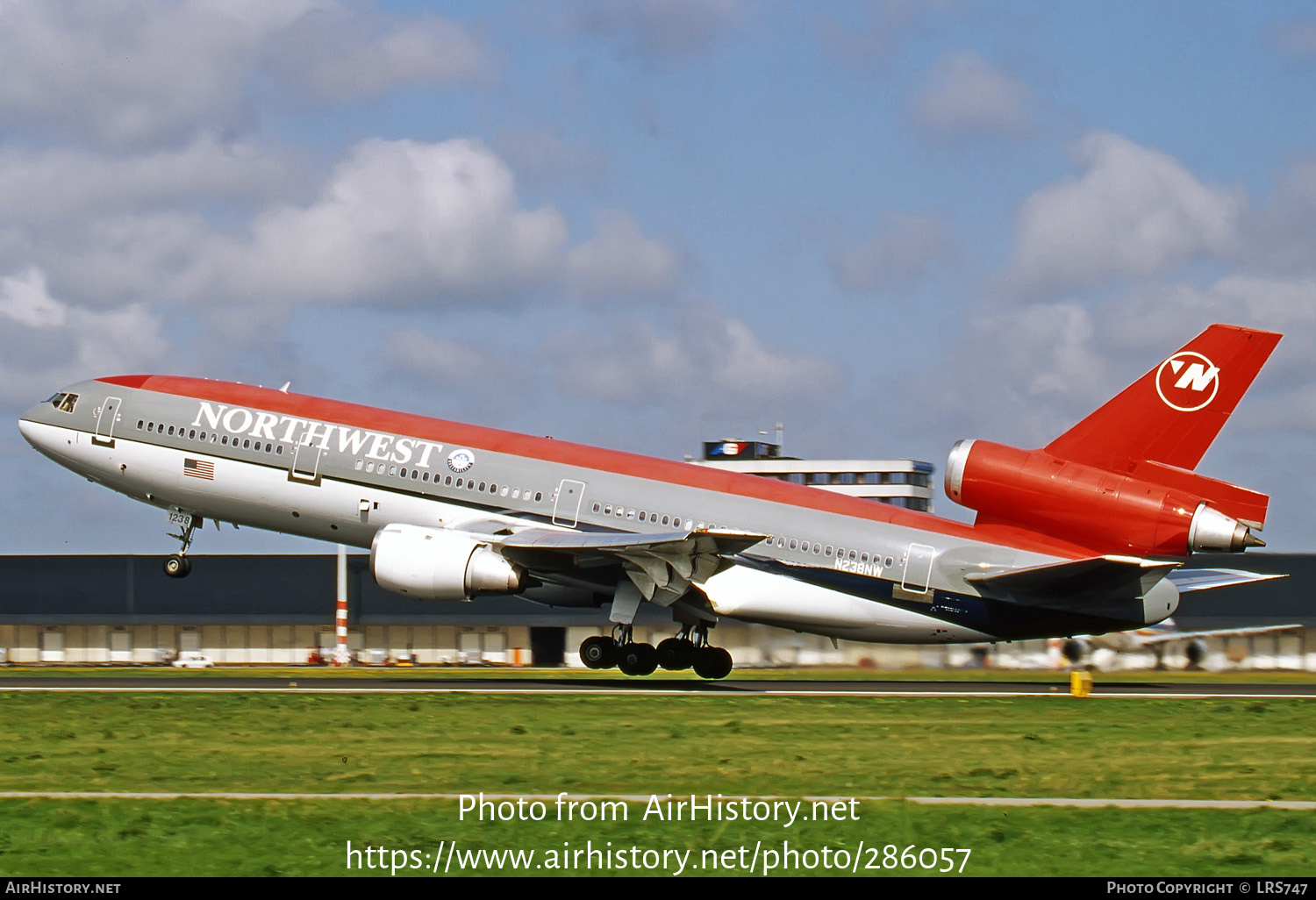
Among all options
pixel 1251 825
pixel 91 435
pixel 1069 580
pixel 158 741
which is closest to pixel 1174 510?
pixel 1069 580

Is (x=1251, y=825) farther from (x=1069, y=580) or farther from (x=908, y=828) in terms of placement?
(x=1069, y=580)

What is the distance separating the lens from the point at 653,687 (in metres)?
34.0

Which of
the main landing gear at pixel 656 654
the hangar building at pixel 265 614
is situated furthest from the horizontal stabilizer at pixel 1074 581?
the hangar building at pixel 265 614

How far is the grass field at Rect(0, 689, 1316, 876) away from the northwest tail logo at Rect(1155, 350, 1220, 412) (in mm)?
6587

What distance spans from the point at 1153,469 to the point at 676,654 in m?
11.9

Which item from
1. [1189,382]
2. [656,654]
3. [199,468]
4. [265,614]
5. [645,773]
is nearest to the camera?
[645,773]

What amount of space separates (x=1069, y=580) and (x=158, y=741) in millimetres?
19960

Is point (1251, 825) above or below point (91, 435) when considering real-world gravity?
below

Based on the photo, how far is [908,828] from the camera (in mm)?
14625

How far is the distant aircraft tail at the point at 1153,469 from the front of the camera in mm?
32562

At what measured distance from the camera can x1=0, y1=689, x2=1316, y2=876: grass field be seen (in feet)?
44.5

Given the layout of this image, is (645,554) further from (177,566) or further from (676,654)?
(177,566)

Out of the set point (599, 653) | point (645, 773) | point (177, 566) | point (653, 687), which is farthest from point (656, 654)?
point (645, 773)

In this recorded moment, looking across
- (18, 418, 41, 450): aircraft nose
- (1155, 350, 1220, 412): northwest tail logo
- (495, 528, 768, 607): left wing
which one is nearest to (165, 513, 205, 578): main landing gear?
(18, 418, 41, 450): aircraft nose
